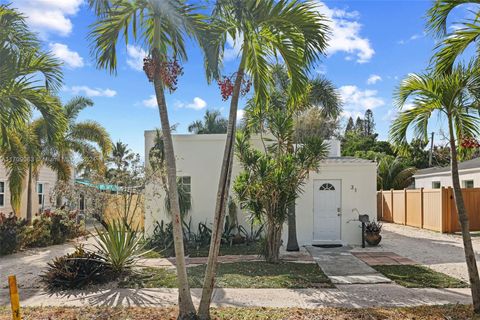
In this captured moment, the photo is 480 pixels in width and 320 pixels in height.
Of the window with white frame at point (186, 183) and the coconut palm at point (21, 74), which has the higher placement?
the coconut palm at point (21, 74)

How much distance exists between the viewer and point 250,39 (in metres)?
5.16

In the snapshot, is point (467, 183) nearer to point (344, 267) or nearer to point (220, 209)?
point (344, 267)

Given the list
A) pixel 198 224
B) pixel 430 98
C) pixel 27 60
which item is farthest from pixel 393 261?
pixel 27 60

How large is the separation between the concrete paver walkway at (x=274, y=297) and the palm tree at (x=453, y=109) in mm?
1306

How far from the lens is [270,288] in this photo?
24.2 feet

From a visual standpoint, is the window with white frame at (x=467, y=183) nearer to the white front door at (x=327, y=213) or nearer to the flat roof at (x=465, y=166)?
the flat roof at (x=465, y=166)

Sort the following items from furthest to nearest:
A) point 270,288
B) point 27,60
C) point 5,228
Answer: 1. point 5,228
2. point 27,60
3. point 270,288

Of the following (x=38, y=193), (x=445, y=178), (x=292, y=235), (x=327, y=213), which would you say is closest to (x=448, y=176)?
(x=445, y=178)

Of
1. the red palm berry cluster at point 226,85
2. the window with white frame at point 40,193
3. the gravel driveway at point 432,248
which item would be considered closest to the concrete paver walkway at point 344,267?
the gravel driveway at point 432,248

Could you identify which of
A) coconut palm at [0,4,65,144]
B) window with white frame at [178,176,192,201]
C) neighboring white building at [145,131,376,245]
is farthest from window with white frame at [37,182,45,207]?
coconut palm at [0,4,65,144]

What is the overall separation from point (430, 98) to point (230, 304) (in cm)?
455

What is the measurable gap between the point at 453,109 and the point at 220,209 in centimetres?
387

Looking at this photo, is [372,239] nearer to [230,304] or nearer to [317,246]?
[317,246]

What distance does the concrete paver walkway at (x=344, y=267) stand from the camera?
8164 mm
